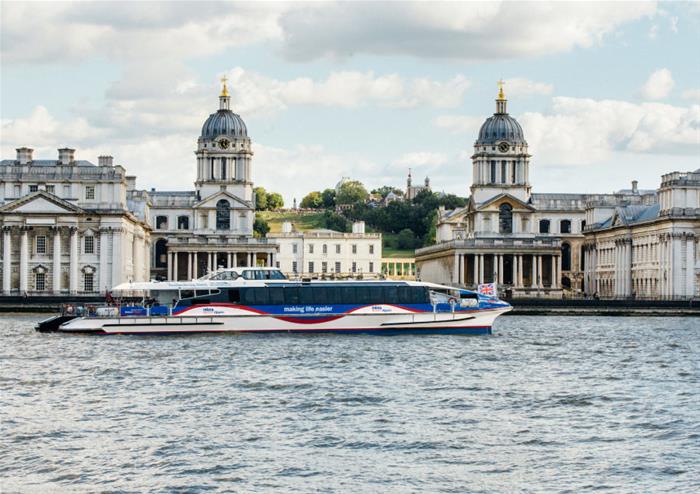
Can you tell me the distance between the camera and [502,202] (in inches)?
6280

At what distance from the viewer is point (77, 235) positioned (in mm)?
125812

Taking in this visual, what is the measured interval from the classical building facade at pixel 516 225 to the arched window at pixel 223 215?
970 inches

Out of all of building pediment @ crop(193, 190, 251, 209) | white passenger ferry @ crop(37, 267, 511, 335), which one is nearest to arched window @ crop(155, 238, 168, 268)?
building pediment @ crop(193, 190, 251, 209)

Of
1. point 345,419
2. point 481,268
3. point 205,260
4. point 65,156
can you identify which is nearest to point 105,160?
point 65,156

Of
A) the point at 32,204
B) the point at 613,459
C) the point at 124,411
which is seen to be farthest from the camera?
the point at 32,204

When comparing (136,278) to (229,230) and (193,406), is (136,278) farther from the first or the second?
(193,406)

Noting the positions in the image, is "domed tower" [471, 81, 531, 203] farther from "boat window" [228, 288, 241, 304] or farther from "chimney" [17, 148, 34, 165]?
"boat window" [228, 288, 241, 304]

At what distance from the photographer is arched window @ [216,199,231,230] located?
15788cm

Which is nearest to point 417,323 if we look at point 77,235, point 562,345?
point 562,345

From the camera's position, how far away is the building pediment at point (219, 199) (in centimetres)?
15700

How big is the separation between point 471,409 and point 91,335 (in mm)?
38568

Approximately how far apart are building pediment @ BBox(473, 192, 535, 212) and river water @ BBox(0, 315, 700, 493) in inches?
3449

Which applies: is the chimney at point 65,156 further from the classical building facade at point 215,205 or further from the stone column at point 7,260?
the classical building facade at point 215,205

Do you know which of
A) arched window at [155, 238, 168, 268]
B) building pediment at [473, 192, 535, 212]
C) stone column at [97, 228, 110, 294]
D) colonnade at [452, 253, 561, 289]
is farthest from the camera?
arched window at [155, 238, 168, 268]
